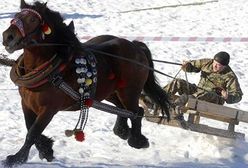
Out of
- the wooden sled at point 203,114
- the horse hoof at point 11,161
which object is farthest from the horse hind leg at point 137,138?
the horse hoof at point 11,161

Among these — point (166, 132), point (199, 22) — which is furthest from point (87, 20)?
point (166, 132)

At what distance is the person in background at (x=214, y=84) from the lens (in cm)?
662

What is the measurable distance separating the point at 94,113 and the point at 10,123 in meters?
1.27

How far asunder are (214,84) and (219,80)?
3.6 inches

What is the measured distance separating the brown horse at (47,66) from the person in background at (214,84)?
4.21ft

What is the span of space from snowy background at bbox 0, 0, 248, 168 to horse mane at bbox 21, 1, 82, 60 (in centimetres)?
123

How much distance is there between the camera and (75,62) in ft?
16.2

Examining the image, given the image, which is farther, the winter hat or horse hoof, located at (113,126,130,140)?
the winter hat

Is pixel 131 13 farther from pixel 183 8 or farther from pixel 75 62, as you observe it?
pixel 75 62

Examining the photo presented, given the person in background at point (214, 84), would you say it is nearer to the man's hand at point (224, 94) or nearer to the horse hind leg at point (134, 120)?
the man's hand at point (224, 94)

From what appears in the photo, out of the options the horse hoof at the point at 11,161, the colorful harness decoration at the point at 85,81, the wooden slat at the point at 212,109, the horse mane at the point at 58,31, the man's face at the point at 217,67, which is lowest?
the wooden slat at the point at 212,109

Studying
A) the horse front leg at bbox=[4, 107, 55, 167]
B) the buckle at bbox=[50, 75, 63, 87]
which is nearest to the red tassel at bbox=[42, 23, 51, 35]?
the buckle at bbox=[50, 75, 63, 87]

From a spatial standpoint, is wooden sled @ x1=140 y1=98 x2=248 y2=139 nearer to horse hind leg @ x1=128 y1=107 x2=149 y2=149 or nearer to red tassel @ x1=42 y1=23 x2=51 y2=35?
horse hind leg @ x1=128 y1=107 x2=149 y2=149

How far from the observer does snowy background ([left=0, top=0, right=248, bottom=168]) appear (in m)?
Answer: 5.80
